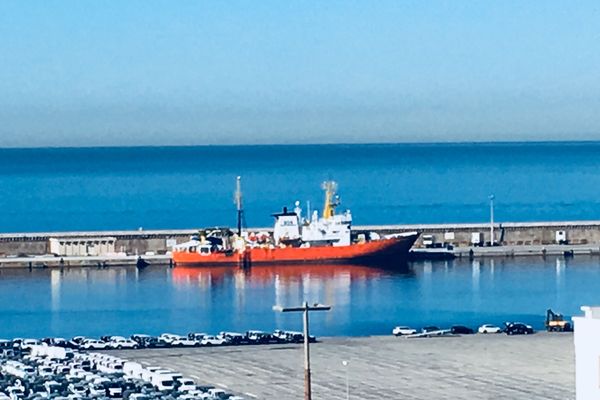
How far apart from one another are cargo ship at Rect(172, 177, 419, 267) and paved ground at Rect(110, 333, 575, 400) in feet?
96.6

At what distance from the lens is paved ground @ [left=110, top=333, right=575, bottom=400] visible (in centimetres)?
3975

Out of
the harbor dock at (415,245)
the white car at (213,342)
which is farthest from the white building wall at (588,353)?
the harbor dock at (415,245)

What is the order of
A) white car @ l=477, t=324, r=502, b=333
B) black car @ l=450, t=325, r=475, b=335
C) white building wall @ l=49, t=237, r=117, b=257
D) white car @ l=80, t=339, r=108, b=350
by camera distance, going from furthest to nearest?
white building wall @ l=49, t=237, r=117, b=257, white car @ l=477, t=324, r=502, b=333, black car @ l=450, t=325, r=475, b=335, white car @ l=80, t=339, r=108, b=350

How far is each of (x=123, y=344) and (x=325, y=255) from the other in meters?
31.3

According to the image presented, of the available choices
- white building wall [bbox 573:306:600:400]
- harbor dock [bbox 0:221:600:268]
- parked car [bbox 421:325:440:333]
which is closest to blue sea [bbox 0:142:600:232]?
harbor dock [bbox 0:221:600:268]

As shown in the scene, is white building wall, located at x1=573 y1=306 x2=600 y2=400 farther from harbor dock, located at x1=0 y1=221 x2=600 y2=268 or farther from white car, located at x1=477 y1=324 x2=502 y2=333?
harbor dock, located at x1=0 y1=221 x2=600 y2=268

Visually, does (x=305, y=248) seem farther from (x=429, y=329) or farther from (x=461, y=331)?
(x=461, y=331)

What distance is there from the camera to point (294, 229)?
271 ft

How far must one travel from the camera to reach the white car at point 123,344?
50.1 metres

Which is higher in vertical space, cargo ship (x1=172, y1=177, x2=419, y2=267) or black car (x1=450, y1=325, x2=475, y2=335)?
cargo ship (x1=172, y1=177, x2=419, y2=267)

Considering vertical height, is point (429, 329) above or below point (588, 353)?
below

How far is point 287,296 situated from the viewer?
226 ft

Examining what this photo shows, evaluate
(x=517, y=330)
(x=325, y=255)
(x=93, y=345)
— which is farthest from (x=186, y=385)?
(x=325, y=255)

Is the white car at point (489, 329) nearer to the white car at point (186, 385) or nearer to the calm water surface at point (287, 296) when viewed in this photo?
the calm water surface at point (287, 296)
